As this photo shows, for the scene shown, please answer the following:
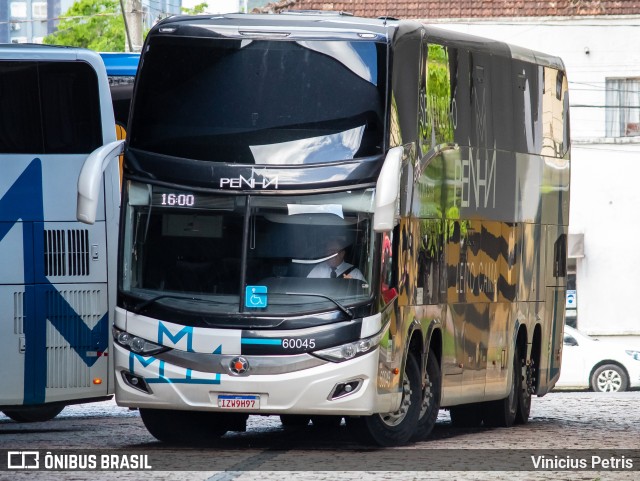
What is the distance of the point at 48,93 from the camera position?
17.7 meters

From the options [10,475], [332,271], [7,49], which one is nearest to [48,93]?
[7,49]

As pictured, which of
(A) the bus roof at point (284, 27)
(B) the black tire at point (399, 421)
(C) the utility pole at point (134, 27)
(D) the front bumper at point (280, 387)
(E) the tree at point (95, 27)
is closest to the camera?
(D) the front bumper at point (280, 387)

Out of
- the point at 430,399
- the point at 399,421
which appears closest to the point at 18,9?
the point at 430,399

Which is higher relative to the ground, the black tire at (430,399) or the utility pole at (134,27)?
the utility pole at (134,27)

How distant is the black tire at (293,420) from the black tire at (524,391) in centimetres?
267

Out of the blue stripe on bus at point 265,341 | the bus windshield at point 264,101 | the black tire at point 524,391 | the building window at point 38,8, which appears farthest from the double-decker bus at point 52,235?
the building window at point 38,8

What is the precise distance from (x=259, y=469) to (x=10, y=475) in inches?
73.1

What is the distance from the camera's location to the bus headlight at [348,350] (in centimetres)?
1473

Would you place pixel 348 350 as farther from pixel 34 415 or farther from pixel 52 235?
pixel 34 415

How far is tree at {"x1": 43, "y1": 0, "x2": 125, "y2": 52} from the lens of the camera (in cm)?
6919

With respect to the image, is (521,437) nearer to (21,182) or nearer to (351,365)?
(351,365)

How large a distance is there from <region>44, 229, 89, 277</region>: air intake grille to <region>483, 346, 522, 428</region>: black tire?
210 inches

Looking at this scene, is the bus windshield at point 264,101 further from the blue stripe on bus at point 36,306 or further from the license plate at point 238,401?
the blue stripe on bus at point 36,306

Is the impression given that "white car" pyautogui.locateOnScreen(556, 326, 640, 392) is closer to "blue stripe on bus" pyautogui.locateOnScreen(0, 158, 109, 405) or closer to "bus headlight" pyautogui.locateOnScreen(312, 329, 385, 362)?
"blue stripe on bus" pyautogui.locateOnScreen(0, 158, 109, 405)
